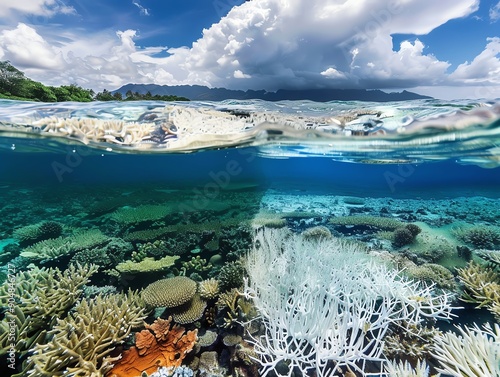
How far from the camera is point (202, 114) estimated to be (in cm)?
1030

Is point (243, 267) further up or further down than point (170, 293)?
further up

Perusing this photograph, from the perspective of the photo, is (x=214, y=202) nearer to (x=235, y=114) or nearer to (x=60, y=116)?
(x=235, y=114)

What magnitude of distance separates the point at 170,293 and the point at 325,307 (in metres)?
3.63

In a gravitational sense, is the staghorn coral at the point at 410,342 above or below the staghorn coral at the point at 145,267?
above

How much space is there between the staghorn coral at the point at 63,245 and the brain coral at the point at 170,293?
478 centimetres

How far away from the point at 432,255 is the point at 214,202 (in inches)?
509

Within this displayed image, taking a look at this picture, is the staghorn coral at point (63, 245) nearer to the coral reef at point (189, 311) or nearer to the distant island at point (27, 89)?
the coral reef at point (189, 311)

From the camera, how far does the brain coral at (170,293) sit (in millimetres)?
5793

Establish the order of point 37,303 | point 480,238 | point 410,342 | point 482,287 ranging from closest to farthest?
1. point 410,342
2. point 37,303
3. point 482,287
4. point 480,238

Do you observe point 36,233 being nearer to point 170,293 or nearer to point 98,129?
point 98,129

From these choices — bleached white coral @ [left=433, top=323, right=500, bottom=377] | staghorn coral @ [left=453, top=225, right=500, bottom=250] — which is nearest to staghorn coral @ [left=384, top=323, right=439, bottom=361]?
bleached white coral @ [left=433, top=323, right=500, bottom=377]

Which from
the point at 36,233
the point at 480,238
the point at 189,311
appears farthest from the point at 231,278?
the point at 480,238

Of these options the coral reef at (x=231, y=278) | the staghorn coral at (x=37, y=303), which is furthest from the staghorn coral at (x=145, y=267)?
the coral reef at (x=231, y=278)

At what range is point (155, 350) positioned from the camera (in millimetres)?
5121
